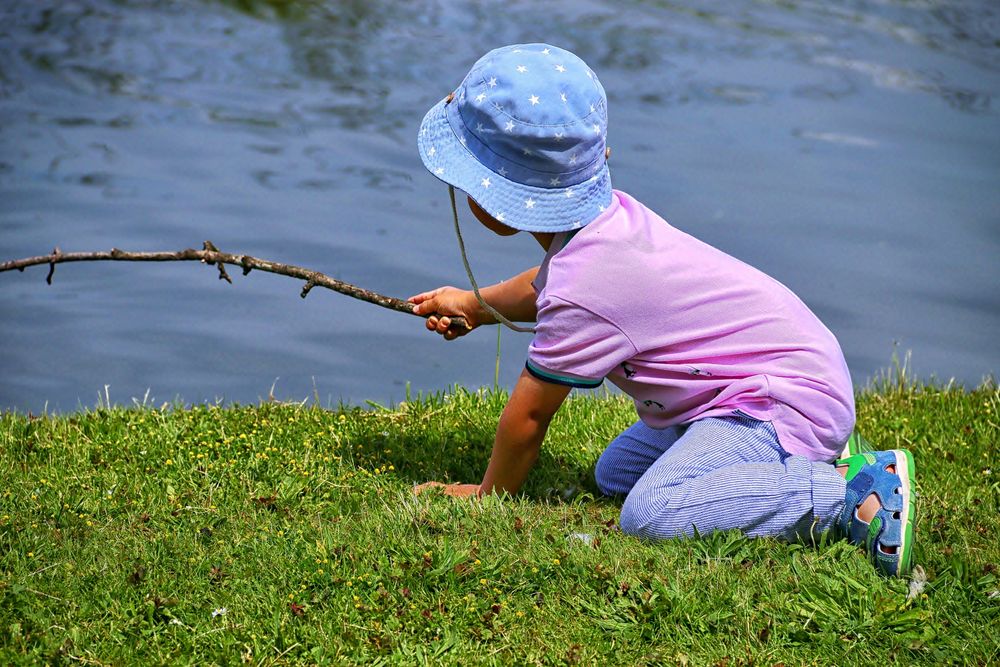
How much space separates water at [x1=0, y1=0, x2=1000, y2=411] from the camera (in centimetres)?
774

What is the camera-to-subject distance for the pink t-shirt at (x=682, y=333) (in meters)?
4.13

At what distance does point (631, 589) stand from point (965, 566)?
101 centimetres

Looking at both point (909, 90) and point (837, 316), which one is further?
point (909, 90)

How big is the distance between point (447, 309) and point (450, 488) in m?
0.70

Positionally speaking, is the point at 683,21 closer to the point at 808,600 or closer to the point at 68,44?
the point at 68,44

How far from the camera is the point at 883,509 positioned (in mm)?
3854

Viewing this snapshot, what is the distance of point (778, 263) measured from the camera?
8.56 meters

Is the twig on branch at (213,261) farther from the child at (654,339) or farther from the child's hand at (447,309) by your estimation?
the child at (654,339)

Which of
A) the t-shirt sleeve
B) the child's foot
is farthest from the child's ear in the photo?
the child's foot

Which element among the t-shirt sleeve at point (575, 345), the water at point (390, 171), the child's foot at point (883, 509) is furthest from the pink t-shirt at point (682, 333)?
the water at point (390, 171)

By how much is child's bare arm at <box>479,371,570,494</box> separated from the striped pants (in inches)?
15.2

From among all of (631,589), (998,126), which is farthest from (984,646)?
(998,126)

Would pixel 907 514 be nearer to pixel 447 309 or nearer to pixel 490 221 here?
pixel 490 221

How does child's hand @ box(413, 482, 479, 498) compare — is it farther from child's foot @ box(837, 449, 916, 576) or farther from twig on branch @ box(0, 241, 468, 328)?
child's foot @ box(837, 449, 916, 576)
